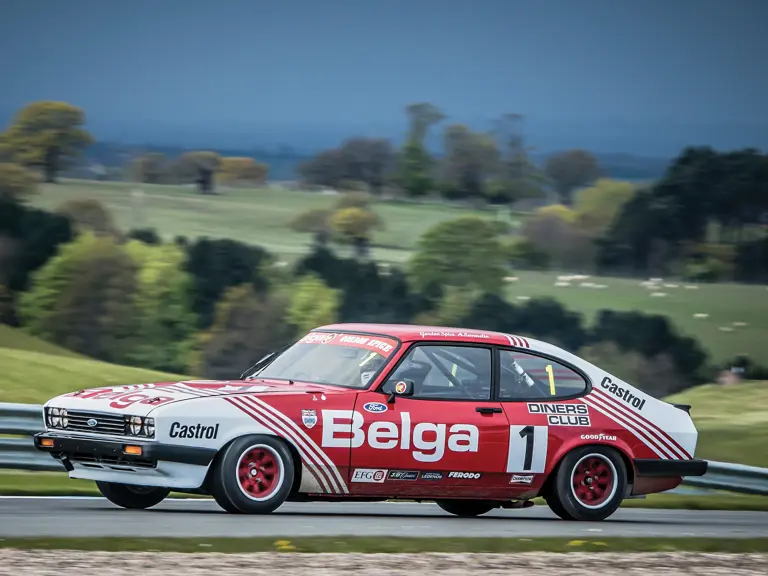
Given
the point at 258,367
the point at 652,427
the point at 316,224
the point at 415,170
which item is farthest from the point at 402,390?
the point at 415,170

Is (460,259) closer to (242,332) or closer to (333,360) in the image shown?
(242,332)

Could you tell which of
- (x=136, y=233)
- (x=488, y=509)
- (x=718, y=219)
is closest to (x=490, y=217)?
(x=718, y=219)

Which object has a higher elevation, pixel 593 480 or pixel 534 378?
pixel 534 378

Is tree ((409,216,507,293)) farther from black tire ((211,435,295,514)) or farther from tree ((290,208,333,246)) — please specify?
black tire ((211,435,295,514))

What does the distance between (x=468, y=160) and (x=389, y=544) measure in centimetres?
7550

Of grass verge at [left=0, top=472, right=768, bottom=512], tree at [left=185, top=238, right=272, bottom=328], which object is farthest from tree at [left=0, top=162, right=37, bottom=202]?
grass verge at [left=0, top=472, right=768, bottom=512]

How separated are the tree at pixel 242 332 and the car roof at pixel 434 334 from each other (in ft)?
204

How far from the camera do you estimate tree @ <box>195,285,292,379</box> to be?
73125mm

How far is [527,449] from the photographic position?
10.3m

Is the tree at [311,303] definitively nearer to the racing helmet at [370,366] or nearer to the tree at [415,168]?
the tree at [415,168]

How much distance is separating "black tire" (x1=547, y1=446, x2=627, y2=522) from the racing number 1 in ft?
0.72

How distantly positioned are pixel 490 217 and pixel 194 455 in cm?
7427

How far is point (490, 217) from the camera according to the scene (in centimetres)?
8275

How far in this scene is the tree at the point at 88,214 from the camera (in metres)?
72.5
